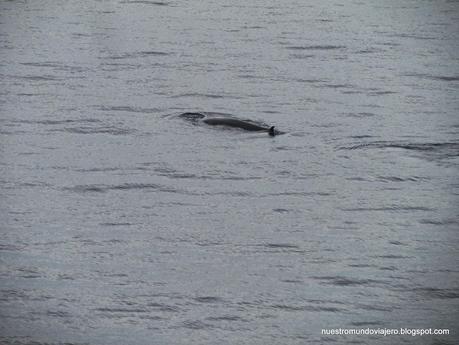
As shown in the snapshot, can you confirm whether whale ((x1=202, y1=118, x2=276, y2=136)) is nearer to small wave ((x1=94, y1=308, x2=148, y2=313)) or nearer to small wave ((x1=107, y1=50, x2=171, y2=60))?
small wave ((x1=107, y1=50, x2=171, y2=60))

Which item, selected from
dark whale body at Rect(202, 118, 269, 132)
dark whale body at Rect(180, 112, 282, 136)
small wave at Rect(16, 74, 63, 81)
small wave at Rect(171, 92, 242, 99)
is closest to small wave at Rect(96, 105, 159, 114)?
dark whale body at Rect(180, 112, 282, 136)

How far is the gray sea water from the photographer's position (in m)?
12.2

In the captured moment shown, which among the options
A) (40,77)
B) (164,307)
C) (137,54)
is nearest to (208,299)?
(164,307)

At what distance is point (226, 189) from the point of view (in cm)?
1648

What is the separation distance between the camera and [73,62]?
25766 millimetres

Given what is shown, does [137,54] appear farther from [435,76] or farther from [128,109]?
[435,76]

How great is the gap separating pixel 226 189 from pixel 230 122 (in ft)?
12.1

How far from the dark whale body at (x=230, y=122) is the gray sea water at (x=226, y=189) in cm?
18

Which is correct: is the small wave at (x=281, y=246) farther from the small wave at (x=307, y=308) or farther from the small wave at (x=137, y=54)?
the small wave at (x=137, y=54)

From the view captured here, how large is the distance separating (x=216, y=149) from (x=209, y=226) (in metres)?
3.65

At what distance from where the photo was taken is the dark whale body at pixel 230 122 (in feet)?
64.5

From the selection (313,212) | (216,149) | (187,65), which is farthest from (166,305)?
(187,65)

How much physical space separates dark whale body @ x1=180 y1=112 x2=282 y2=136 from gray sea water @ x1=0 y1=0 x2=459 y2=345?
0.18m

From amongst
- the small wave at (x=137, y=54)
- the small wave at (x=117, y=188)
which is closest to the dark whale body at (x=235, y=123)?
the small wave at (x=117, y=188)
